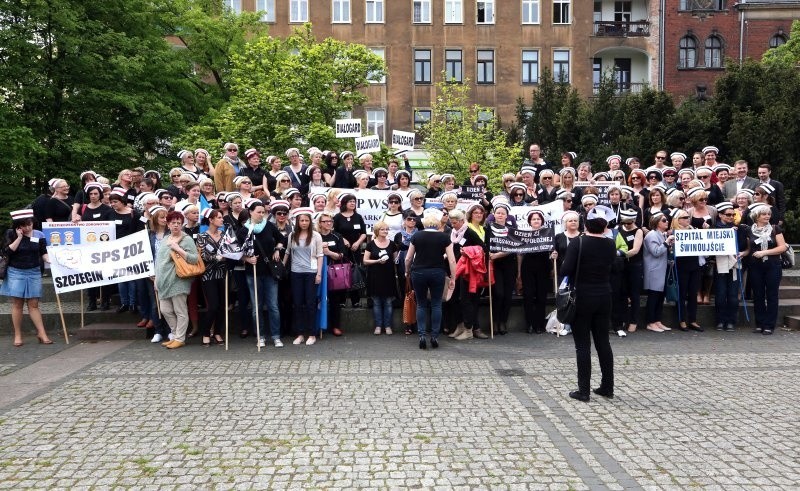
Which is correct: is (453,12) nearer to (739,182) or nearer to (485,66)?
(485,66)

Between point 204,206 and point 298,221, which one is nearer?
point 298,221

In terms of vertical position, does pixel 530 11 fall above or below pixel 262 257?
above

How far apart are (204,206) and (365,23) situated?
3528cm

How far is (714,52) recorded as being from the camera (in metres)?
46.8

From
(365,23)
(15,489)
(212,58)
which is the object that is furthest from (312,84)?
(365,23)

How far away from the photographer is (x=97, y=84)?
70.7 feet

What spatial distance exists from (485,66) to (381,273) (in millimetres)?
37344

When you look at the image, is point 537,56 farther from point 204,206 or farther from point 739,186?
point 204,206

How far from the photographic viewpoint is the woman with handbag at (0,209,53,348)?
1056cm

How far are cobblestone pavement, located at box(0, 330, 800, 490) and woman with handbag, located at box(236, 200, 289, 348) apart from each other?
0.57m

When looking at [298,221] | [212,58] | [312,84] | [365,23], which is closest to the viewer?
[298,221]

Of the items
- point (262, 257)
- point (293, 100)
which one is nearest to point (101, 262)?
point (262, 257)

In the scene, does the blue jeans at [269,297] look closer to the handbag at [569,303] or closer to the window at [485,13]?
the handbag at [569,303]

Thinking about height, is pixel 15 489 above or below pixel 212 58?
below
